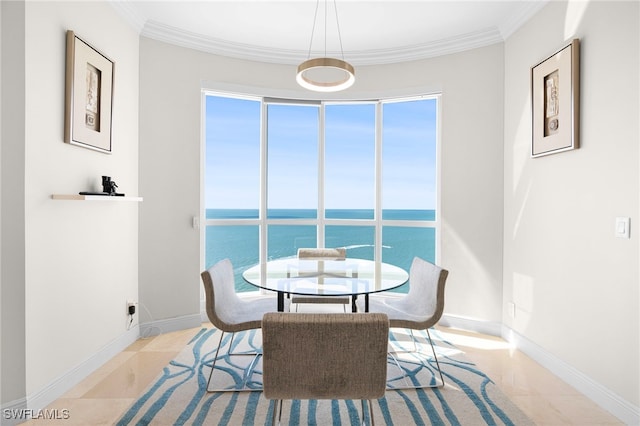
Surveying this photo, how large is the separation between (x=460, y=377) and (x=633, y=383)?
934 millimetres

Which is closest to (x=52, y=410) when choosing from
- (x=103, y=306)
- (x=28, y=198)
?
(x=103, y=306)

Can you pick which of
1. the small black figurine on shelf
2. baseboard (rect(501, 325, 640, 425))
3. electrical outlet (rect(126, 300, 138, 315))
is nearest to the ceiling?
A: the small black figurine on shelf

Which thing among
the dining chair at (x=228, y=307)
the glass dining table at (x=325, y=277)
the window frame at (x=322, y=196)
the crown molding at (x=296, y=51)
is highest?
the crown molding at (x=296, y=51)

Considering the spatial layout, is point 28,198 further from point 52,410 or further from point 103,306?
point 52,410

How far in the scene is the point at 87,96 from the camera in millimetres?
2443

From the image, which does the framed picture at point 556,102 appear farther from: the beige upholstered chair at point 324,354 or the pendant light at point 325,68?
the beige upholstered chair at point 324,354

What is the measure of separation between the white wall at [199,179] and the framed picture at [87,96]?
1.86 feet

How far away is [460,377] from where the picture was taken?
8.04ft

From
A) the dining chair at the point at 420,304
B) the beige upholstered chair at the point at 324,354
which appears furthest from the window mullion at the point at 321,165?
the beige upholstered chair at the point at 324,354

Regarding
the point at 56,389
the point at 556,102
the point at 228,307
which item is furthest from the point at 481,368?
the point at 56,389

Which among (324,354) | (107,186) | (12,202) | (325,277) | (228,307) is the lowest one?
(228,307)

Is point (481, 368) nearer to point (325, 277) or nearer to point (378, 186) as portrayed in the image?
point (325, 277)

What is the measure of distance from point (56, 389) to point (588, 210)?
11.7 ft

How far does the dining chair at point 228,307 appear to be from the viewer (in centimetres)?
212
